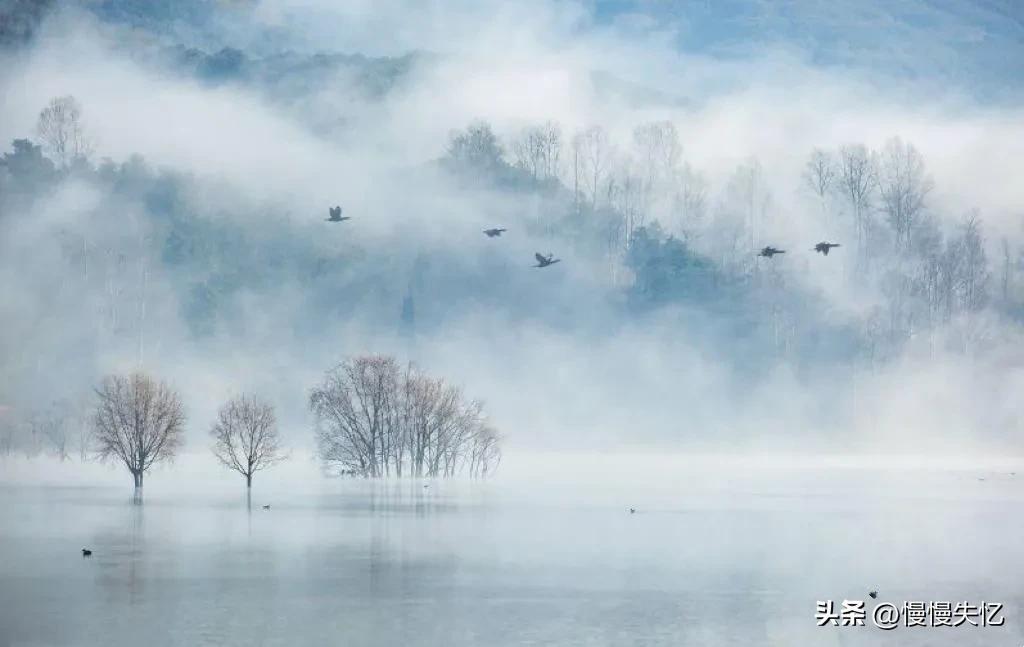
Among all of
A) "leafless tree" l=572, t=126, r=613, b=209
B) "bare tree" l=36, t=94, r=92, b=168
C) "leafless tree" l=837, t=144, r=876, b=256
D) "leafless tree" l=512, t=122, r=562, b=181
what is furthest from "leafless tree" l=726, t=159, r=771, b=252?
"bare tree" l=36, t=94, r=92, b=168

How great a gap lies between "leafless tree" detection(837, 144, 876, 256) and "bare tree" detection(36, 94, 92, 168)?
3750cm

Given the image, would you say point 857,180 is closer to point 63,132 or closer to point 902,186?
point 902,186

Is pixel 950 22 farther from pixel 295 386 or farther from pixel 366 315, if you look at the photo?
pixel 295 386

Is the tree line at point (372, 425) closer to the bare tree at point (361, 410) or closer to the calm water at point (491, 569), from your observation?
the bare tree at point (361, 410)

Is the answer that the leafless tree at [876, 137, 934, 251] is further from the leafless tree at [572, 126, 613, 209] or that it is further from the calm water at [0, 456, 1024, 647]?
the calm water at [0, 456, 1024, 647]

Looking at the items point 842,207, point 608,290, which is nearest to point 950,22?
point 842,207

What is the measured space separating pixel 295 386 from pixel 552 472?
14635mm

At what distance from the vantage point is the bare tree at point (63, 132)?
67500 mm

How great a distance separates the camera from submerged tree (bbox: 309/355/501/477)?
44.4 meters

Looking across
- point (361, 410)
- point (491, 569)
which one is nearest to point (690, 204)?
point (361, 410)

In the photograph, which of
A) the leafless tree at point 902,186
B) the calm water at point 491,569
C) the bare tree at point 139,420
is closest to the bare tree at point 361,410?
the bare tree at point 139,420

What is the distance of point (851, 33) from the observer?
77.8 m

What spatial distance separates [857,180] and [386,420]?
1396 inches

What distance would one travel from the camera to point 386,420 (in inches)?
1761
